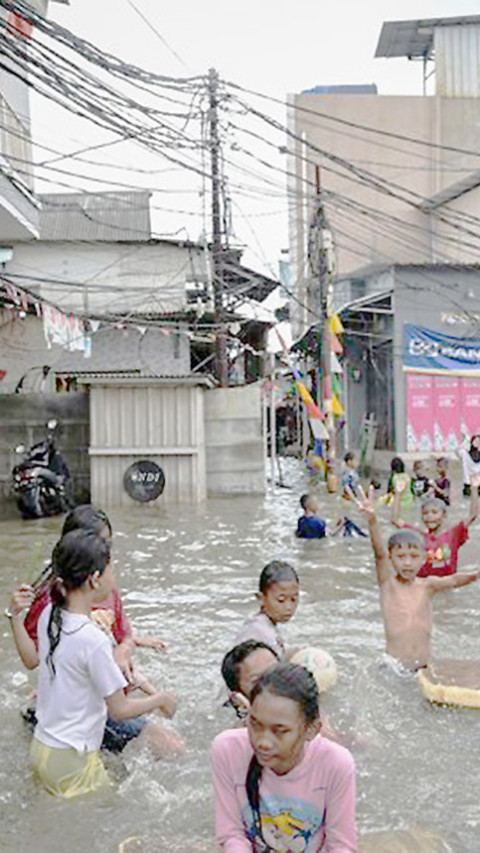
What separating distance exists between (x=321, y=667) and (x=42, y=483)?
37.6 feet

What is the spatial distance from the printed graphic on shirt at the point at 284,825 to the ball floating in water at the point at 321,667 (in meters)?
2.96

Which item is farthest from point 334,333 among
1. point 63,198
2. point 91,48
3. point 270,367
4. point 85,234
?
point 91,48

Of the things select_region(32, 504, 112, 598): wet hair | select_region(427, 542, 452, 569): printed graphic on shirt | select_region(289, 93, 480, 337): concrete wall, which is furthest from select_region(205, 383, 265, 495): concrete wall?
select_region(32, 504, 112, 598): wet hair

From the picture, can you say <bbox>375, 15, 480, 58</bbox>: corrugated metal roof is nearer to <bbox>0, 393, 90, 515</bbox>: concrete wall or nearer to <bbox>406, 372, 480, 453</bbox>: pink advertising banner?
<bbox>406, 372, 480, 453</bbox>: pink advertising banner

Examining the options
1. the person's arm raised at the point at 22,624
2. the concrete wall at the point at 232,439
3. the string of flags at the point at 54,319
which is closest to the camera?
the person's arm raised at the point at 22,624

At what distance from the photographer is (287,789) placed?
2986 mm

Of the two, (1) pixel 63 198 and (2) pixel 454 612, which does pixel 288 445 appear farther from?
(2) pixel 454 612

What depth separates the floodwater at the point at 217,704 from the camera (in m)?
4.41

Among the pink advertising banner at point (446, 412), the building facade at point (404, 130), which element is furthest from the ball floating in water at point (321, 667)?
the building facade at point (404, 130)

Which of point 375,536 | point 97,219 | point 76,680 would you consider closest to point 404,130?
point 97,219

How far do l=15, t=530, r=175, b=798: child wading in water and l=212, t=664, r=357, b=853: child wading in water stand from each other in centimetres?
112

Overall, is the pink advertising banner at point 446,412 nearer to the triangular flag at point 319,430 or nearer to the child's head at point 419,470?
the child's head at point 419,470

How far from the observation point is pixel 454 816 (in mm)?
4496

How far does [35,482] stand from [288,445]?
24942mm
